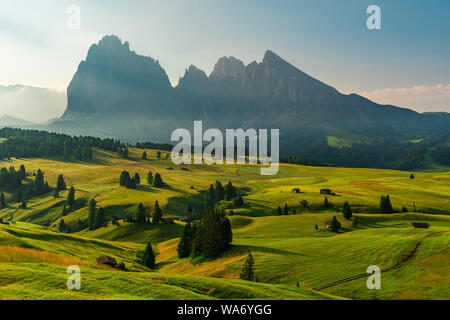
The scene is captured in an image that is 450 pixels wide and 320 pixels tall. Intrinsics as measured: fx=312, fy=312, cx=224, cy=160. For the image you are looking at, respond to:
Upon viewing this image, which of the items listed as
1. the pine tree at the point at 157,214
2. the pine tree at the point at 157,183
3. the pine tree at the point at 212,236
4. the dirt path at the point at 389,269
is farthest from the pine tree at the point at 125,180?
the dirt path at the point at 389,269

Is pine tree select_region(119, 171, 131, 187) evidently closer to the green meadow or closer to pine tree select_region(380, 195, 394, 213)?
the green meadow

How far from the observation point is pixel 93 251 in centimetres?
7625

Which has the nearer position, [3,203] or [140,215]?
[140,215]

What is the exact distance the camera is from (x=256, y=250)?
2776 inches

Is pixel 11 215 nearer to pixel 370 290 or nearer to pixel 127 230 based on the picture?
pixel 127 230

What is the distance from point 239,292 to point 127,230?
94856 mm

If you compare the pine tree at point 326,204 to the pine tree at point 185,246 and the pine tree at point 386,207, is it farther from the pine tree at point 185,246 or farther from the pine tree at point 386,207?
the pine tree at point 185,246

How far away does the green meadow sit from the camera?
33.7m

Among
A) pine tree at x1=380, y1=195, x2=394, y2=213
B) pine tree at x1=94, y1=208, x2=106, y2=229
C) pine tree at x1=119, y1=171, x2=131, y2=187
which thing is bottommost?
pine tree at x1=94, y1=208, x2=106, y2=229

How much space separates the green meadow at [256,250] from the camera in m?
33.7

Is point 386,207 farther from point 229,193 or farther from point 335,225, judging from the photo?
point 229,193

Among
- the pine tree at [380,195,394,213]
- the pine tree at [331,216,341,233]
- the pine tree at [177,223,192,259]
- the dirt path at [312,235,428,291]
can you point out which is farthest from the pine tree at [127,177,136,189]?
the dirt path at [312,235,428,291]

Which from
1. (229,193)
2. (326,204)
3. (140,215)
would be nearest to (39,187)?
(140,215)
